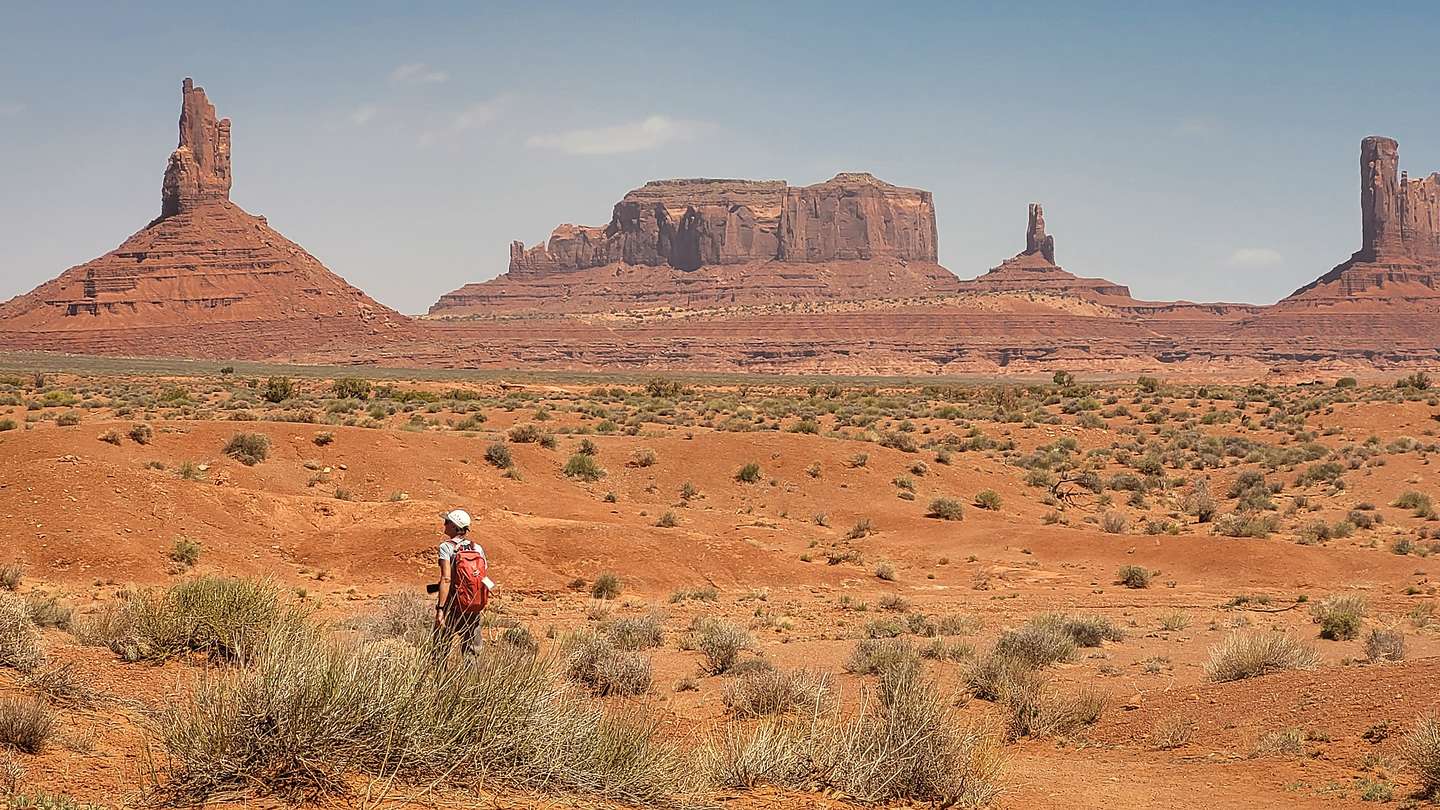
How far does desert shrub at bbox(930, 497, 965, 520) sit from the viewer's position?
28.4m

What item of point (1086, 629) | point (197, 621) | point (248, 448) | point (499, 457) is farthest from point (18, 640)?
point (499, 457)

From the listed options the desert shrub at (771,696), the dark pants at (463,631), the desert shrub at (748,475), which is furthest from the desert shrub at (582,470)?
the dark pants at (463,631)

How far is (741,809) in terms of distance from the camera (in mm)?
7305

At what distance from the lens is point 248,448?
86.3 ft

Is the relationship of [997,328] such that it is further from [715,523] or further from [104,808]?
[104,808]

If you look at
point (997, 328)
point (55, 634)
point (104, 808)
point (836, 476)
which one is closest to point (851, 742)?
point (104, 808)

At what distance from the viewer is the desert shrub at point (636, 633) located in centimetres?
1428

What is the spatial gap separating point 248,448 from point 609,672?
16.8m

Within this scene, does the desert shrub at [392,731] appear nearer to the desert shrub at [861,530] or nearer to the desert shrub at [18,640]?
the desert shrub at [18,640]

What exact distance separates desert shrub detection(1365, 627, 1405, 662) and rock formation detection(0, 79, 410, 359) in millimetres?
137972

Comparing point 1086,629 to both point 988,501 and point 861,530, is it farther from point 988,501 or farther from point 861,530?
point 988,501

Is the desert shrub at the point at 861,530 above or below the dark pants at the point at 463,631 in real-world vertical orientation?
below

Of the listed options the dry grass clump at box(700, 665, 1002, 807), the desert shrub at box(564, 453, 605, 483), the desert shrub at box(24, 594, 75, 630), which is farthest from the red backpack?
the desert shrub at box(564, 453, 605, 483)

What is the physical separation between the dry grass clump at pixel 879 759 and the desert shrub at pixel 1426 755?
255 cm
